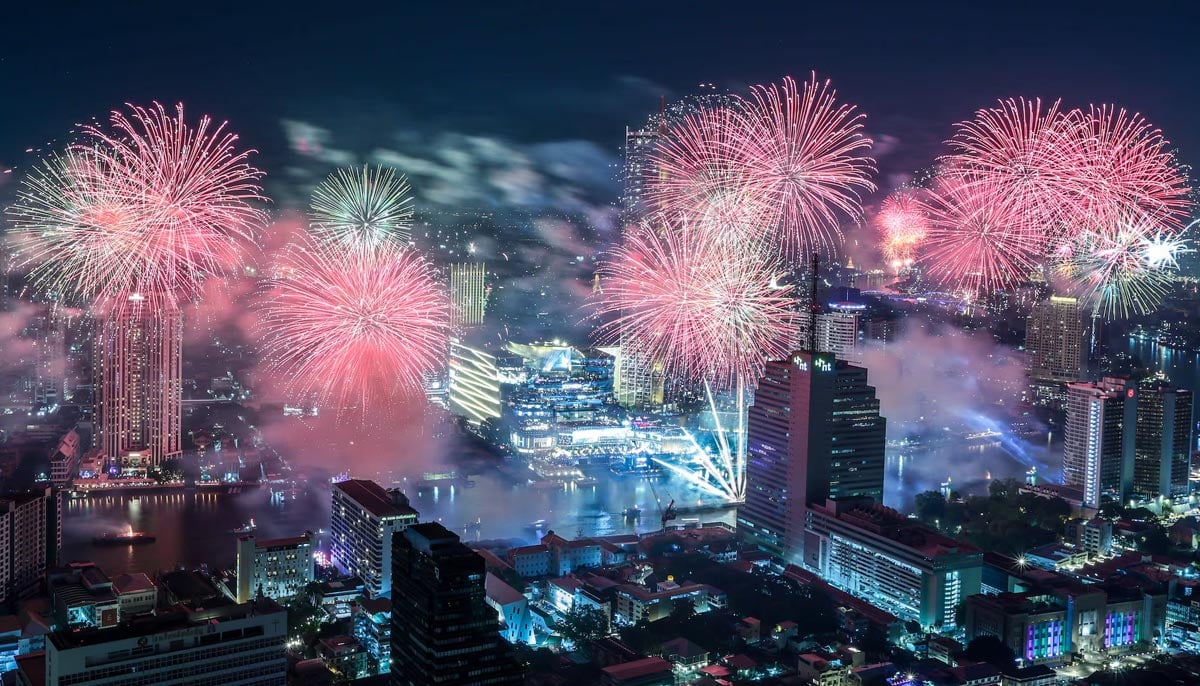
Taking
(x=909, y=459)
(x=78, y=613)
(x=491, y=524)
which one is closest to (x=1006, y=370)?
(x=909, y=459)

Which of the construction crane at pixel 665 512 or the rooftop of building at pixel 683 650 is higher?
the construction crane at pixel 665 512

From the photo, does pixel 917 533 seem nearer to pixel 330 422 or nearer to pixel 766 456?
pixel 766 456

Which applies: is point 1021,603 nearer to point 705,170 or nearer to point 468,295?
point 705,170

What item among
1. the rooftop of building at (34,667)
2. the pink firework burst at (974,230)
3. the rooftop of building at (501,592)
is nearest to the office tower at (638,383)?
the pink firework burst at (974,230)

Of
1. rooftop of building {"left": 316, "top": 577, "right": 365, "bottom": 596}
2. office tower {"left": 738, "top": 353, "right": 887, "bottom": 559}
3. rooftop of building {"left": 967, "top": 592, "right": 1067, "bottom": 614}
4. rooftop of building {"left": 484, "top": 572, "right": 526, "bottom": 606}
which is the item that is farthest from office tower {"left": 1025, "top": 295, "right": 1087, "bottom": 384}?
rooftop of building {"left": 316, "top": 577, "right": 365, "bottom": 596}

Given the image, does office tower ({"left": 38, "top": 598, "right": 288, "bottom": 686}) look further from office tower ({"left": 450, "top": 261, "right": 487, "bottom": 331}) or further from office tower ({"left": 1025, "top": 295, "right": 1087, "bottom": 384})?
office tower ({"left": 1025, "top": 295, "right": 1087, "bottom": 384})

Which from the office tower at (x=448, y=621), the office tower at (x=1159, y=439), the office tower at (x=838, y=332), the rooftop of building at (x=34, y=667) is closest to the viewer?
the office tower at (x=448, y=621)

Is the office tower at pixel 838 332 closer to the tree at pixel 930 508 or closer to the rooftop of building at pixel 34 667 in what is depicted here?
the tree at pixel 930 508

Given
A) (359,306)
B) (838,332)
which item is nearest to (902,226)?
(838,332)
